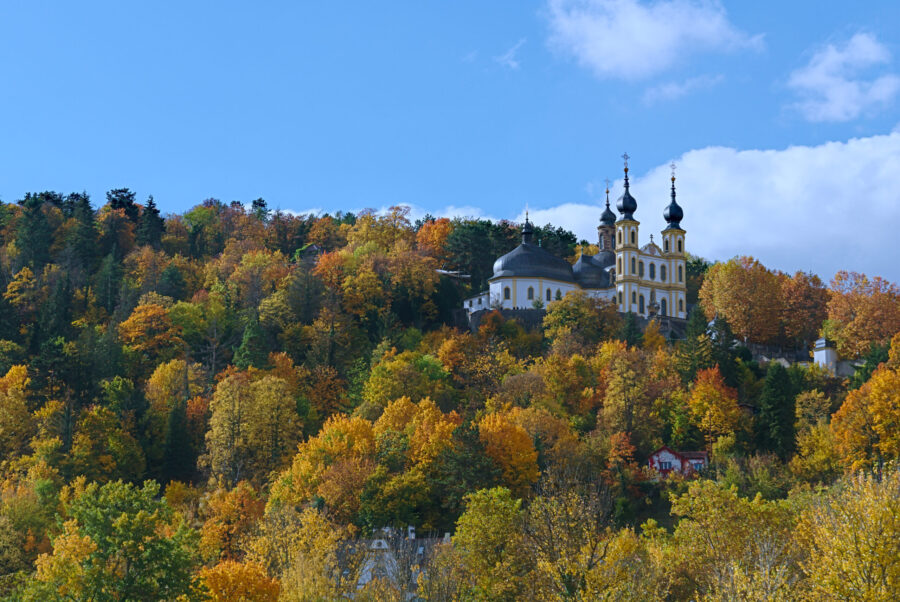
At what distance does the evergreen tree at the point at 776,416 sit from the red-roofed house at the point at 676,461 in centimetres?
327

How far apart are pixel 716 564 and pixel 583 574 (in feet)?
24.8

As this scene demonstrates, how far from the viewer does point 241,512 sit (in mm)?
57969

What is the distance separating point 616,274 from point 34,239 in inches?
1738

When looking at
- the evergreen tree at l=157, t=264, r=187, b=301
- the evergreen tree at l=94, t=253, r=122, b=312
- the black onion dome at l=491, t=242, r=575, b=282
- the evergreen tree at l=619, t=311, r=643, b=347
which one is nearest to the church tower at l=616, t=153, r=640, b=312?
the black onion dome at l=491, t=242, r=575, b=282

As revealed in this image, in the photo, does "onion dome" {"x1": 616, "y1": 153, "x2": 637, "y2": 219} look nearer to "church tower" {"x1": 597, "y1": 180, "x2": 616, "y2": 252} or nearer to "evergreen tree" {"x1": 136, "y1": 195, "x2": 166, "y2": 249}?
"church tower" {"x1": 597, "y1": 180, "x2": 616, "y2": 252}

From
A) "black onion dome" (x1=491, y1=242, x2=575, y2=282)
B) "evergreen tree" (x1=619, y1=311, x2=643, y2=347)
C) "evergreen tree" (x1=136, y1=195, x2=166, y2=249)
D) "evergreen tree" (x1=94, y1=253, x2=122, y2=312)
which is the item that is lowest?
"evergreen tree" (x1=619, y1=311, x2=643, y2=347)

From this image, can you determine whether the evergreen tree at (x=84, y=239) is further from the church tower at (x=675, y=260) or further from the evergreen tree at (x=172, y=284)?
the church tower at (x=675, y=260)

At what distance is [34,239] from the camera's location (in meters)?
95.9

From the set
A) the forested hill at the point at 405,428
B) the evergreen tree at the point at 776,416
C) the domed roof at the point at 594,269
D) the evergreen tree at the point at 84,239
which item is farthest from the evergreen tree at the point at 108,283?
the evergreen tree at the point at 776,416

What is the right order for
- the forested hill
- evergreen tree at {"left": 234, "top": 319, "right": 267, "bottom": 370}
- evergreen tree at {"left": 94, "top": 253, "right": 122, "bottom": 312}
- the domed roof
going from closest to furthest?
the forested hill, evergreen tree at {"left": 234, "top": 319, "right": 267, "bottom": 370}, evergreen tree at {"left": 94, "top": 253, "right": 122, "bottom": 312}, the domed roof

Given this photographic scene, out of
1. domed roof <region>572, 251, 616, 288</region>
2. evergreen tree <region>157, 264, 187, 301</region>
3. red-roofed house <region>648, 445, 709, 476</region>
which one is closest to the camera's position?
red-roofed house <region>648, 445, 709, 476</region>

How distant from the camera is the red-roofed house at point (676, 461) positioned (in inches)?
2557

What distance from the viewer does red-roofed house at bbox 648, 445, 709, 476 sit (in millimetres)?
64938

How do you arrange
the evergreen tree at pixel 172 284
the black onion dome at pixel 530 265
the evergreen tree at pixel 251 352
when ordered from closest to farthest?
1. the evergreen tree at pixel 251 352
2. the evergreen tree at pixel 172 284
3. the black onion dome at pixel 530 265
